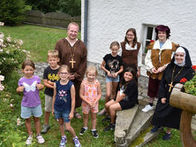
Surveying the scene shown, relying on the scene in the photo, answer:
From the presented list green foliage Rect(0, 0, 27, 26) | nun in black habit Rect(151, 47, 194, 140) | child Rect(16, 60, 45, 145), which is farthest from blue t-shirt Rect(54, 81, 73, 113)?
green foliage Rect(0, 0, 27, 26)

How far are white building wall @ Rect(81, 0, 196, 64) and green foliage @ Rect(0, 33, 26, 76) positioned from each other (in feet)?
9.75

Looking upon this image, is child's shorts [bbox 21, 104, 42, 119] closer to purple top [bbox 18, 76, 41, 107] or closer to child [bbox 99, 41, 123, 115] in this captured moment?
purple top [bbox 18, 76, 41, 107]

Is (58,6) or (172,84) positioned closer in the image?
(172,84)

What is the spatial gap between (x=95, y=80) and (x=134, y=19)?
11.9 feet

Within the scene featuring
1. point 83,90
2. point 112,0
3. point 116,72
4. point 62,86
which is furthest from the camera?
point 112,0

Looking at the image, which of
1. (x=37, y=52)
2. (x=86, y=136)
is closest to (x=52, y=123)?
(x=86, y=136)

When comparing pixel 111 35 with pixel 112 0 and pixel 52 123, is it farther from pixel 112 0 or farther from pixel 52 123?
pixel 52 123

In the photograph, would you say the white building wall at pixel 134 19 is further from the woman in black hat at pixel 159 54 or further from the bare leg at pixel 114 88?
the bare leg at pixel 114 88

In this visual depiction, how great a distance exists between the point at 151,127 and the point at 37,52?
7.41 m

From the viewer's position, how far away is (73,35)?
12.4ft

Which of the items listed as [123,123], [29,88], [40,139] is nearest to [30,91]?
[29,88]

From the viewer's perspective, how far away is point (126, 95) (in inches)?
161

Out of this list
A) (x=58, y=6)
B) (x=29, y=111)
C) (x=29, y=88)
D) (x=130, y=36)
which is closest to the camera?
(x=29, y=88)

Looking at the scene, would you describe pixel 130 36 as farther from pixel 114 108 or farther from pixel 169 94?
pixel 114 108
